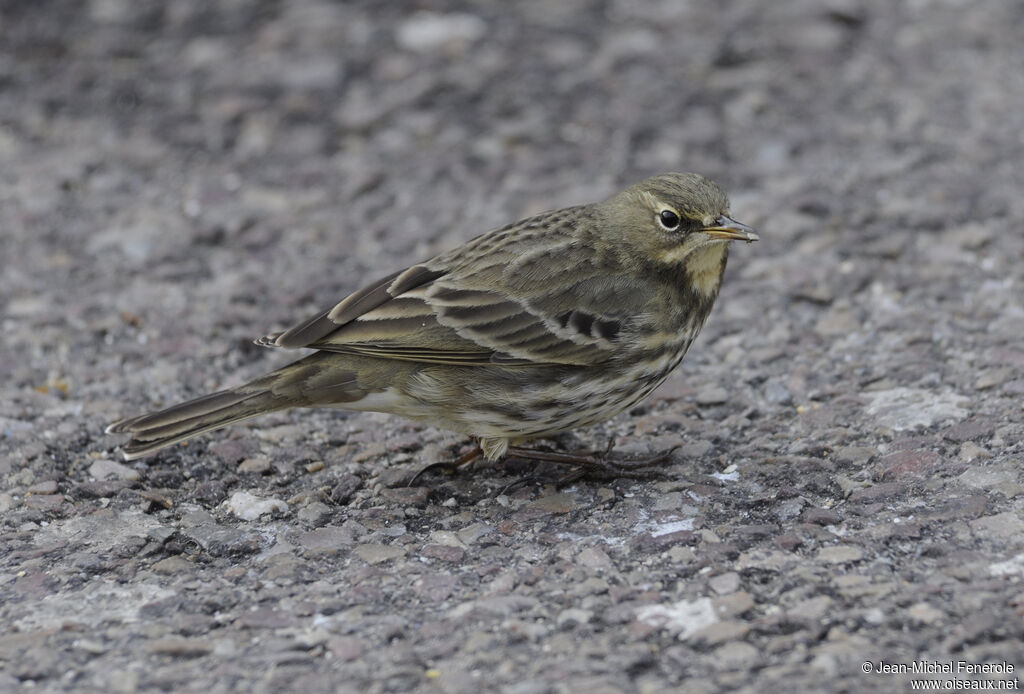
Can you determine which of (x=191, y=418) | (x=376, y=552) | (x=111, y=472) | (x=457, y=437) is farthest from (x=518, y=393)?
(x=111, y=472)

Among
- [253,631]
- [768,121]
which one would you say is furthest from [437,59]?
[253,631]

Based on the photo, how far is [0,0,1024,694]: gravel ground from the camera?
164 inches

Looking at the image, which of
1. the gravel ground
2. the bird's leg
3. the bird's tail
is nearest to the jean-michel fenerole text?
the gravel ground

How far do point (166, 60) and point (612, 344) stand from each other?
17.9ft

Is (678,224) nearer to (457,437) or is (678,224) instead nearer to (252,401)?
(457,437)

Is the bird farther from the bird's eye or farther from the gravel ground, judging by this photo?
the gravel ground

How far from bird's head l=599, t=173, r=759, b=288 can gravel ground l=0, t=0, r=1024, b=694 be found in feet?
2.86

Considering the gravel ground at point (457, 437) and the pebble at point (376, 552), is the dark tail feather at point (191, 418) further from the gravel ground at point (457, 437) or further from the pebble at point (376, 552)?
the pebble at point (376, 552)

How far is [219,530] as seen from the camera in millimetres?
5055

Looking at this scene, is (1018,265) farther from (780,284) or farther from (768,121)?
(768,121)

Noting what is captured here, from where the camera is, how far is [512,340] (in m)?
5.36

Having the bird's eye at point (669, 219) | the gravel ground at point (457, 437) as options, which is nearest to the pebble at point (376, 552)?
the gravel ground at point (457, 437)

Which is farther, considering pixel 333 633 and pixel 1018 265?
pixel 1018 265

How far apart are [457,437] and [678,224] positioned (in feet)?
4.95
